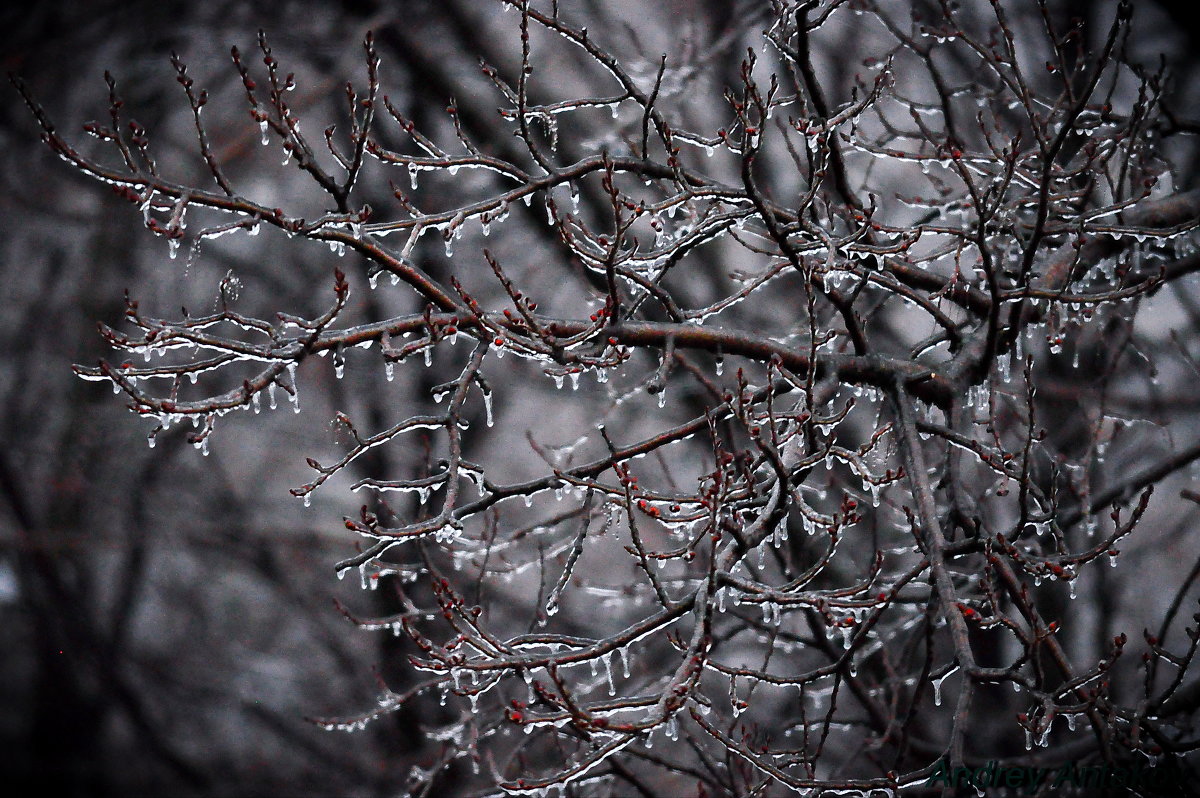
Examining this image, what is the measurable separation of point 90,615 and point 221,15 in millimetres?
6772

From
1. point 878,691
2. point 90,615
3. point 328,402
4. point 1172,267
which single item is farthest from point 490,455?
point 1172,267

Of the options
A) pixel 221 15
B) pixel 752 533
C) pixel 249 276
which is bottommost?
pixel 752 533

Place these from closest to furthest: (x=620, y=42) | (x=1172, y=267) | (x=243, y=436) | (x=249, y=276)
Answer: (x=1172, y=267) < (x=620, y=42) < (x=249, y=276) < (x=243, y=436)

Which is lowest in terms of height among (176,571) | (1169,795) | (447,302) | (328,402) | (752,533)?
(1169,795)

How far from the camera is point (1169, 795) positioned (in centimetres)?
331

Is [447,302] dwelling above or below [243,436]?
below

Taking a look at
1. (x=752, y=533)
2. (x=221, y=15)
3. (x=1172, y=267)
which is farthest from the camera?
(x=221, y=15)

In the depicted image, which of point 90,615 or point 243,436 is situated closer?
point 90,615

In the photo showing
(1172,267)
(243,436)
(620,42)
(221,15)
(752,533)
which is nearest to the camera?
(752,533)

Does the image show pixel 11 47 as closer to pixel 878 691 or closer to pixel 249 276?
pixel 249 276

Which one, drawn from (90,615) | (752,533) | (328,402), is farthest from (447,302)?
(90,615)

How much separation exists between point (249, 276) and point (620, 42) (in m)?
5.08

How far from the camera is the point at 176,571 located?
11.9 metres

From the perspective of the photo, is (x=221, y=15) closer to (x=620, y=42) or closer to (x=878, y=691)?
(x=620, y=42)
